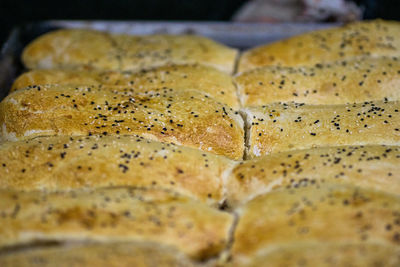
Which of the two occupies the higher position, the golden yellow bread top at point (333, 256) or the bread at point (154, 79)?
the bread at point (154, 79)

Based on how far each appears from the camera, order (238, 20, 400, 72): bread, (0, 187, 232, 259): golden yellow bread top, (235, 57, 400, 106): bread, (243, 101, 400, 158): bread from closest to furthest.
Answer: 1. (0, 187, 232, 259): golden yellow bread top
2. (243, 101, 400, 158): bread
3. (235, 57, 400, 106): bread
4. (238, 20, 400, 72): bread

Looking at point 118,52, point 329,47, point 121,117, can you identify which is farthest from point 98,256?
point 329,47

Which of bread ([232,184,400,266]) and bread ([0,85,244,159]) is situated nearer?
bread ([232,184,400,266])

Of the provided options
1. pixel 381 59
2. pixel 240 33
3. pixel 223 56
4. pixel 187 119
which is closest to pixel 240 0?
pixel 240 33

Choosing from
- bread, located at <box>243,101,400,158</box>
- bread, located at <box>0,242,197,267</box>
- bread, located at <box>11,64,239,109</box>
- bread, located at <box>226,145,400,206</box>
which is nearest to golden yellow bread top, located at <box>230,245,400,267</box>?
bread, located at <box>0,242,197,267</box>

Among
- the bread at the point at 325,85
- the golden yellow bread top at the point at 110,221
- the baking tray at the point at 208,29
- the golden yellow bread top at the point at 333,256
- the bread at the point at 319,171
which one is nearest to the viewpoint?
the golden yellow bread top at the point at 333,256

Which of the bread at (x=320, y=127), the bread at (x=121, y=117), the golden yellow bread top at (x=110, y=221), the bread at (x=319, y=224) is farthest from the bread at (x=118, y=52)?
the bread at (x=319, y=224)

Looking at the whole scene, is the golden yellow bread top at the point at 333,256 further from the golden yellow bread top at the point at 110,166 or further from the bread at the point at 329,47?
the bread at the point at 329,47

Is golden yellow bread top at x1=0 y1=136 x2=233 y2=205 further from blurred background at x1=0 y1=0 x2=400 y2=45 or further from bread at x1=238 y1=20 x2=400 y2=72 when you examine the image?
blurred background at x1=0 y1=0 x2=400 y2=45
